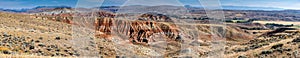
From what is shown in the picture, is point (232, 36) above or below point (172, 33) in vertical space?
below

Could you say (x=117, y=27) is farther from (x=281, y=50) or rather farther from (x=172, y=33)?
(x=281, y=50)

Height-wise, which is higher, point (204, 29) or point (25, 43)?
point (25, 43)

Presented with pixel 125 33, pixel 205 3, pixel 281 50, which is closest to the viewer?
pixel 205 3

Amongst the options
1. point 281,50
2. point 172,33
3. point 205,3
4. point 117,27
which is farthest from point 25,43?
point 172,33

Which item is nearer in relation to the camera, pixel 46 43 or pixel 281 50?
pixel 281 50

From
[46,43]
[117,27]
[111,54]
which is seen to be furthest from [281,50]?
[117,27]

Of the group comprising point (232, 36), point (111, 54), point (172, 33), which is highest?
point (111, 54)

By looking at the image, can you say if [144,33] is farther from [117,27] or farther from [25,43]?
[25,43]

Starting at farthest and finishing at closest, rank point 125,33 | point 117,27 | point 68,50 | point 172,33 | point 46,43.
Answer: point 172,33
point 117,27
point 125,33
point 46,43
point 68,50

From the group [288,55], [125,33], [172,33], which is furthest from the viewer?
[172,33]
